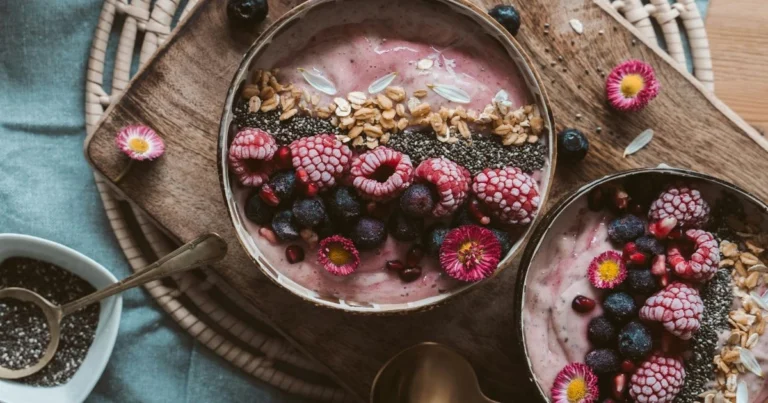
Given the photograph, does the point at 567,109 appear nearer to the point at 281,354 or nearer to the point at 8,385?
the point at 281,354

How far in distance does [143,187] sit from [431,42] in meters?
0.58

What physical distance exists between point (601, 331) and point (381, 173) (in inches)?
17.4

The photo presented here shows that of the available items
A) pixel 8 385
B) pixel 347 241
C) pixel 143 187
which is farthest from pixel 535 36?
pixel 8 385

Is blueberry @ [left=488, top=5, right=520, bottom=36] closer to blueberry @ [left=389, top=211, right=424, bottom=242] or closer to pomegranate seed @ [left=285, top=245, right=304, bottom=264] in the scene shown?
blueberry @ [left=389, top=211, right=424, bottom=242]

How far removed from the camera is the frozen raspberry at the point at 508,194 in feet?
4.08

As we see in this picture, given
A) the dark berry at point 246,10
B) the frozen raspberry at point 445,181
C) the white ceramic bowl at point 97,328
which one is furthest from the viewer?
the white ceramic bowl at point 97,328

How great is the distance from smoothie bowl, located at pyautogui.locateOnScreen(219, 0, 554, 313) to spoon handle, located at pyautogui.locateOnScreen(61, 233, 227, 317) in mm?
99

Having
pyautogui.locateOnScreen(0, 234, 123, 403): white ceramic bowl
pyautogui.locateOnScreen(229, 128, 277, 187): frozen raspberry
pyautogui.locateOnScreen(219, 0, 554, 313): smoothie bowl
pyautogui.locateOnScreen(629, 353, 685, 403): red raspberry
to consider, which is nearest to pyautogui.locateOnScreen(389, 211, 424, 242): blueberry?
pyautogui.locateOnScreen(219, 0, 554, 313): smoothie bowl

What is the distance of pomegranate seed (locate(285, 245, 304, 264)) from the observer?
1307 millimetres

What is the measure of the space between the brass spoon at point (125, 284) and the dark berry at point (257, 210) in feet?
0.34

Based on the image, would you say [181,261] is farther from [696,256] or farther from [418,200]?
[696,256]

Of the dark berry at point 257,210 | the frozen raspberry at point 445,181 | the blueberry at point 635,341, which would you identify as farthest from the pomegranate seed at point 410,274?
the blueberry at point 635,341

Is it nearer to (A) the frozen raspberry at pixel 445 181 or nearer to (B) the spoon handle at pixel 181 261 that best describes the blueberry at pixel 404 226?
(A) the frozen raspberry at pixel 445 181

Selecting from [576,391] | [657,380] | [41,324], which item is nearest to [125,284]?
[41,324]
